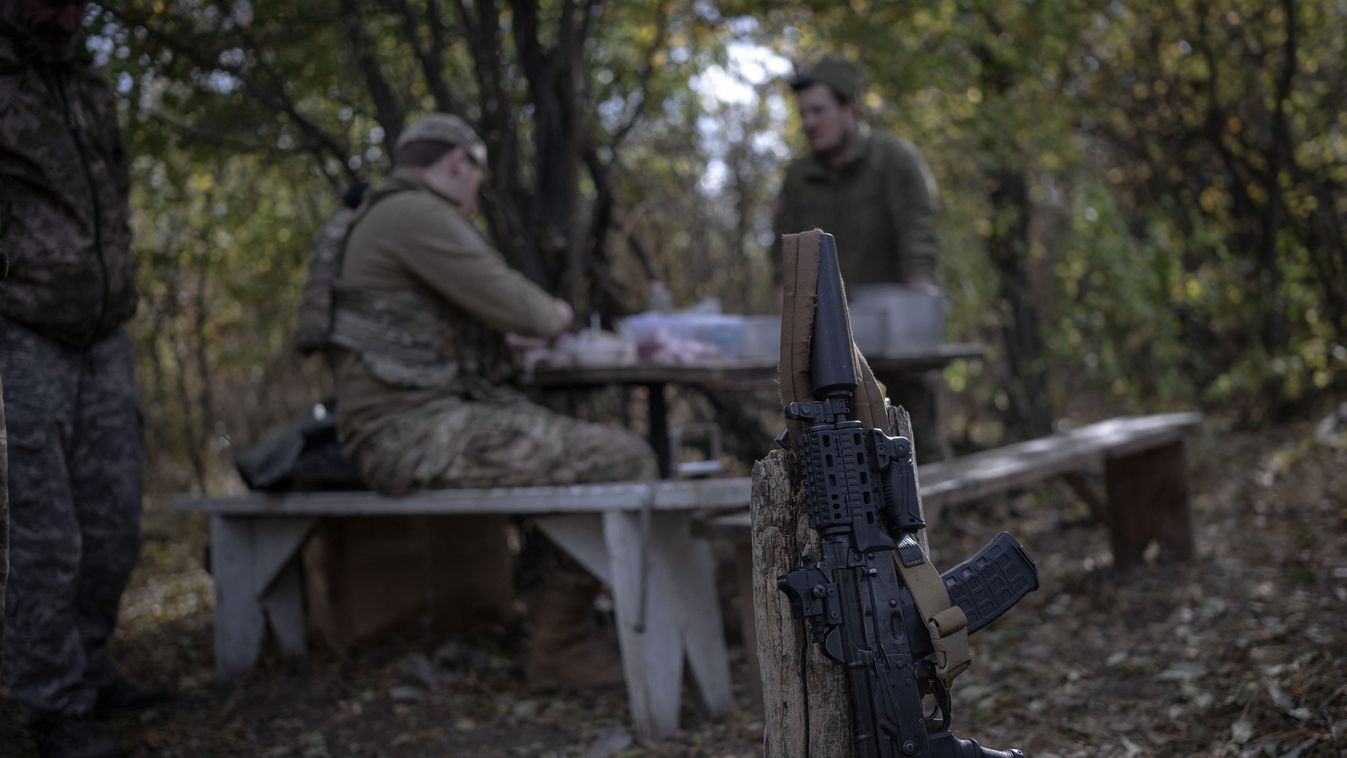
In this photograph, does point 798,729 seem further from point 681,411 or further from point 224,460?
point 224,460

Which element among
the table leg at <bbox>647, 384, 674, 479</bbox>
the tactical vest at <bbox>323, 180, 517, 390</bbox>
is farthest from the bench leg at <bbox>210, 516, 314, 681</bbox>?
the table leg at <bbox>647, 384, 674, 479</bbox>

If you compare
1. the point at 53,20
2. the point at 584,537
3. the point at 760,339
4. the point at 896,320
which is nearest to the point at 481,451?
the point at 584,537

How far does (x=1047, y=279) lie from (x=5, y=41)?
684 cm

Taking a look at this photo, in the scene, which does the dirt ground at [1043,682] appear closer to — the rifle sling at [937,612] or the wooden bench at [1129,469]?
the wooden bench at [1129,469]

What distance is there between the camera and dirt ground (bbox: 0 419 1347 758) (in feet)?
10.5

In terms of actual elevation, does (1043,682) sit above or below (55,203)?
below

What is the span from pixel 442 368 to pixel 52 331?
119cm

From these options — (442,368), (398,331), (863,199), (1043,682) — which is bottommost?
(1043,682)

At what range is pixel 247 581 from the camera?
4.39 meters

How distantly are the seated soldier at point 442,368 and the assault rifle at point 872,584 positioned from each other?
1864 millimetres

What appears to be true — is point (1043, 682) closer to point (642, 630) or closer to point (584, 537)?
point (642, 630)

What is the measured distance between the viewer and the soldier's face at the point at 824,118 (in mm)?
5016

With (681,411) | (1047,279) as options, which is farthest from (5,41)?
(1047,279)

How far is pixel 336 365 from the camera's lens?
3949 mm
